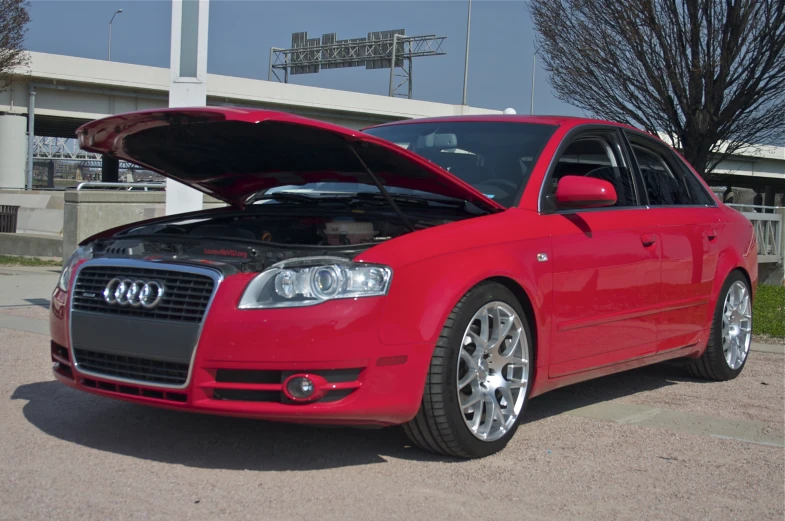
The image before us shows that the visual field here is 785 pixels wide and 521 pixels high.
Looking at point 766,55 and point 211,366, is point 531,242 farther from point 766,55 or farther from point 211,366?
point 766,55

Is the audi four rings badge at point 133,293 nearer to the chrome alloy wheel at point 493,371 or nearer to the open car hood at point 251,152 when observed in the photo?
the open car hood at point 251,152

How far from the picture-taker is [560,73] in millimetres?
15117

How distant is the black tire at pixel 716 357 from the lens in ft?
20.4

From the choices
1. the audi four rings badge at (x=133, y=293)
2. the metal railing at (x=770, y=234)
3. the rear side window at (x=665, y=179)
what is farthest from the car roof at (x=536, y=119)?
the metal railing at (x=770, y=234)

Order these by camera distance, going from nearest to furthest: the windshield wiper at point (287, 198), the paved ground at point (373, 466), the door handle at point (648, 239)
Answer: the paved ground at point (373, 466)
the windshield wiper at point (287, 198)
the door handle at point (648, 239)

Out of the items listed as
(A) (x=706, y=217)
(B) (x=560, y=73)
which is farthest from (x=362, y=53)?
(A) (x=706, y=217)

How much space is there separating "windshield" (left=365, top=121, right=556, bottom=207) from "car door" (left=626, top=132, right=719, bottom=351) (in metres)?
0.95

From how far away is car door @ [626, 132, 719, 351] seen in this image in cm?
557

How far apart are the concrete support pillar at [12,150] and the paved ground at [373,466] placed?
3631 centimetres

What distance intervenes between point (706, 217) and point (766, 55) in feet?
25.9

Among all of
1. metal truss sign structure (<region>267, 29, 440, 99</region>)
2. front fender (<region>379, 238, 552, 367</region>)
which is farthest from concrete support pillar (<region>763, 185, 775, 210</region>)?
front fender (<region>379, 238, 552, 367</region>)

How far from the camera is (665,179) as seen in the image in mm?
6117

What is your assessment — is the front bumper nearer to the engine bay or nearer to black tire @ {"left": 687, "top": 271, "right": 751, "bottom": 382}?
the engine bay

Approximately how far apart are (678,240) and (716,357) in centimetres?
107
